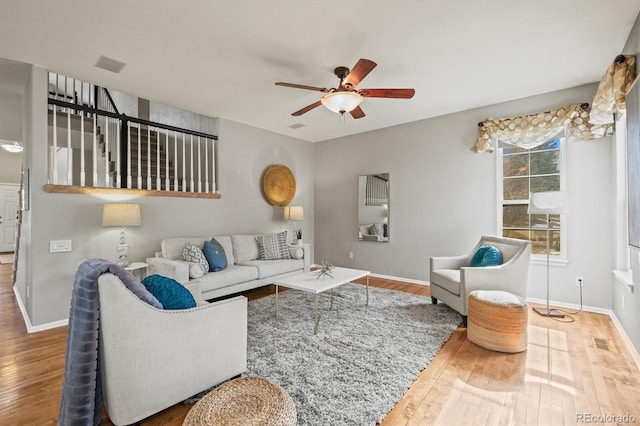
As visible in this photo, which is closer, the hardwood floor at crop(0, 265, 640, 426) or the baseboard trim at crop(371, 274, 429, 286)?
the hardwood floor at crop(0, 265, 640, 426)

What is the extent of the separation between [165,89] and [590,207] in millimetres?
5309

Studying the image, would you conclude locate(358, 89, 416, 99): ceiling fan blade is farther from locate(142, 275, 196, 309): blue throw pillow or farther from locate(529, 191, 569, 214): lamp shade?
locate(142, 275, 196, 309): blue throw pillow

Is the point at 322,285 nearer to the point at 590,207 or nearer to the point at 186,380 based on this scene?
the point at 186,380

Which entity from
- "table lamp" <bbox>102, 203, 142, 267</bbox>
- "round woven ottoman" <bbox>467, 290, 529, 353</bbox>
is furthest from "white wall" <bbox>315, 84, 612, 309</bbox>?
"table lamp" <bbox>102, 203, 142, 267</bbox>

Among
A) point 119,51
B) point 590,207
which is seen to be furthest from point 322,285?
point 590,207

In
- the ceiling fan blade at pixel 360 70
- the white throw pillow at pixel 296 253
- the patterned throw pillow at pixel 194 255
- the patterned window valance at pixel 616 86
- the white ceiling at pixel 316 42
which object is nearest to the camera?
the white ceiling at pixel 316 42

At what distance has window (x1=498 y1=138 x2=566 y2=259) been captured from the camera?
12.2 feet

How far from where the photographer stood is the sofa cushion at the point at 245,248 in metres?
4.44

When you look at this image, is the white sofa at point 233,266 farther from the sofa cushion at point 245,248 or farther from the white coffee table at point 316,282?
the white coffee table at point 316,282

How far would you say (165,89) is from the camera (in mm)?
3594

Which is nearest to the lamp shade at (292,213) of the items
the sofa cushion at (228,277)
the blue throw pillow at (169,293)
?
the sofa cushion at (228,277)

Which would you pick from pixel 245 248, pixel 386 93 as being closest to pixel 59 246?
pixel 245 248

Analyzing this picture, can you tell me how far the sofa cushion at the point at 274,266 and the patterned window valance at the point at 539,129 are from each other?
316 centimetres

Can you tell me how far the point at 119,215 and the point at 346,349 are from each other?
281cm
